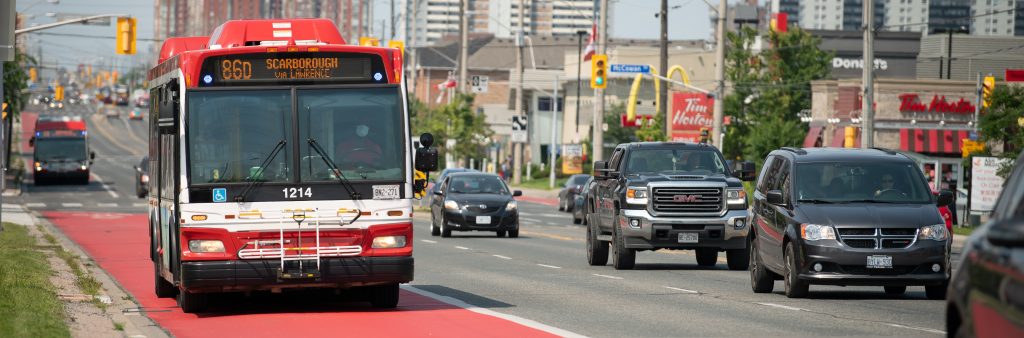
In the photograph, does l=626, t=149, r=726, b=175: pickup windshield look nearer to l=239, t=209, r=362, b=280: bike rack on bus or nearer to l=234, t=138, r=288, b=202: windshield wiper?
l=239, t=209, r=362, b=280: bike rack on bus

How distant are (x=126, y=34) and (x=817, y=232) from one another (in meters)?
34.7

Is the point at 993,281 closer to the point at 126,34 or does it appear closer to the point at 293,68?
the point at 293,68

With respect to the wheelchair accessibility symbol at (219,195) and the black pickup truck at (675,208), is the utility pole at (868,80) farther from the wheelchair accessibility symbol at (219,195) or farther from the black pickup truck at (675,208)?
the wheelchair accessibility symbol at (219,195)

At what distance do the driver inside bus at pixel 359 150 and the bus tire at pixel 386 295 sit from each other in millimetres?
1501

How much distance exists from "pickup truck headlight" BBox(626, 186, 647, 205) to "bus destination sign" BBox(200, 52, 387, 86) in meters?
8.80

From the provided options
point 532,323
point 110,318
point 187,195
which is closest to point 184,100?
point 187,195

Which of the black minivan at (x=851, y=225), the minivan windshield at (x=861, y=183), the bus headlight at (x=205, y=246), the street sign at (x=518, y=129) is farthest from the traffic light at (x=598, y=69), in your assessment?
the bus headlight at (x=205, y=246)

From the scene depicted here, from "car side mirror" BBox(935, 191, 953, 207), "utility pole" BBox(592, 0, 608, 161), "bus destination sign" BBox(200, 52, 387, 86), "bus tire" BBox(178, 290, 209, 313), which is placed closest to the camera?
"bus destination sign" BBox(200, 52, 387, 86)

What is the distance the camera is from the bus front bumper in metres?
15.1

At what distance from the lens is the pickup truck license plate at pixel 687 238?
23.9m

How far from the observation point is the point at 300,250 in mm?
15281

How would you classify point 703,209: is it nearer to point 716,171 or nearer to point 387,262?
point 716,171

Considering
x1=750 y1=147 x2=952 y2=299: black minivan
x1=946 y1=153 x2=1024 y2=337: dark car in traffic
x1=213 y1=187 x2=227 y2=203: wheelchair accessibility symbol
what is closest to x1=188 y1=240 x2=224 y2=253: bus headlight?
x1=213 y1=187 x2=227 y2=203: wheelchair accessibility symbol

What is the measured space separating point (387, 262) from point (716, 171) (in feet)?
33.3
